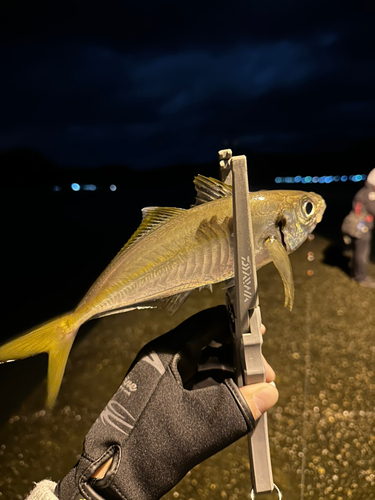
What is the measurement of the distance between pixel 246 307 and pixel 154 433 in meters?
0.45

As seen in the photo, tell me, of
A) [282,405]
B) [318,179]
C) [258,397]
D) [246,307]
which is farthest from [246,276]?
[318,179]

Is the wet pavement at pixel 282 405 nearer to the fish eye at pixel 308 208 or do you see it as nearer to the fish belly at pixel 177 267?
the fish belly at pixel 177 267

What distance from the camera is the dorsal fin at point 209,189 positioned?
3.21 ft

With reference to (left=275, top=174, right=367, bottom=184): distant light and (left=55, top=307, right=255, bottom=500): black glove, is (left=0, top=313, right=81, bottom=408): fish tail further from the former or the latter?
(left=275, top=174, right=367, bottom=184): distant light

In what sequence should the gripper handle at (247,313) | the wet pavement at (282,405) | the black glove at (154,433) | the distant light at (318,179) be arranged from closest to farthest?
the gripper handle at (247,313)
the black glove at (154,433)
the wet pavement at (282,405)
the distant light at (318,179)

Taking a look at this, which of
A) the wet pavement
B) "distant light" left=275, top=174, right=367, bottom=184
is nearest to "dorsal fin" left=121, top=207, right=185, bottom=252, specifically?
the wet pavement

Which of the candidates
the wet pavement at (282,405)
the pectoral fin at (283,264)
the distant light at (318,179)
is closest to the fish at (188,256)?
the pectoral fin at (283,264)

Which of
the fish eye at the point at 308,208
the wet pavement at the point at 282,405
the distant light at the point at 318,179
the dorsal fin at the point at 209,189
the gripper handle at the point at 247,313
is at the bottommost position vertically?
the wet pavement at the point at 282,405

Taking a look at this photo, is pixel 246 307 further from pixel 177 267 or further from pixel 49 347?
pixel 49 347

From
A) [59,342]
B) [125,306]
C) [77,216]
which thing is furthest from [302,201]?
[77,216]

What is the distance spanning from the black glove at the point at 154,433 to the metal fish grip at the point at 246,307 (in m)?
0.08

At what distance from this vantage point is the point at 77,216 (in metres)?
11.2

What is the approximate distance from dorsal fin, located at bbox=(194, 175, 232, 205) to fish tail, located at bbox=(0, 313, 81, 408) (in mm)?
512

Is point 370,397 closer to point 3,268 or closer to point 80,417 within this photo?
point 80,417
